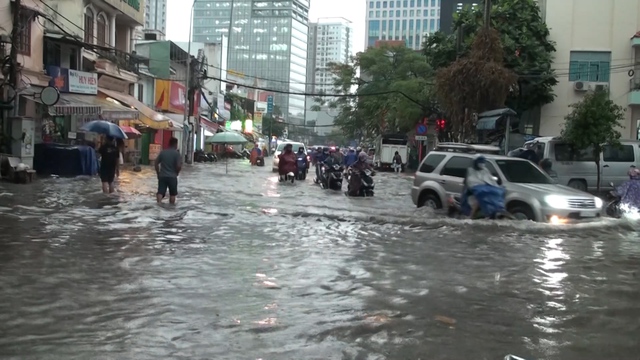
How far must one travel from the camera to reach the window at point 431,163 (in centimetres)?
1519

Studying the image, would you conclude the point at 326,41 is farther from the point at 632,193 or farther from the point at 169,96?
the point at 632,193

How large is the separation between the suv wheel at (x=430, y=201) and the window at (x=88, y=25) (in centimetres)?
2017

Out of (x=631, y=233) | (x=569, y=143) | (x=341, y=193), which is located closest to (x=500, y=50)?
(x=569, y=143)

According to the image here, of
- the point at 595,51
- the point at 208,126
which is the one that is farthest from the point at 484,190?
the point at 208,126

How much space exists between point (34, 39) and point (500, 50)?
655 inches

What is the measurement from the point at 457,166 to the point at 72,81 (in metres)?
16.9

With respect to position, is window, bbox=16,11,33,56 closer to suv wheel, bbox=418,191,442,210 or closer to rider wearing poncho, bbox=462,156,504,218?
suv wheel, bbox=418,191,442,210

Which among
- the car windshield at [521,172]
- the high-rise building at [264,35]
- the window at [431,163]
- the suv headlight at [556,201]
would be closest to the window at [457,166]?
the window at [431,163]

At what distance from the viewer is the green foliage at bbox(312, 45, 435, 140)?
39688 millimetres

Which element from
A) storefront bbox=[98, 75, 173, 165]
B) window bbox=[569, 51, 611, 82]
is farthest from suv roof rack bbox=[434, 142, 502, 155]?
window bbox=[569, 51, 611, 82]

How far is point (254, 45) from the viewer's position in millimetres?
147875

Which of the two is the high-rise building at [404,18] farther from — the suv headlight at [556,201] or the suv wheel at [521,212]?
the suv headlight at [556,201]

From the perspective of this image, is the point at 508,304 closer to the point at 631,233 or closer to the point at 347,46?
the point at 631,233

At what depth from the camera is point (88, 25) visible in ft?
98.0
